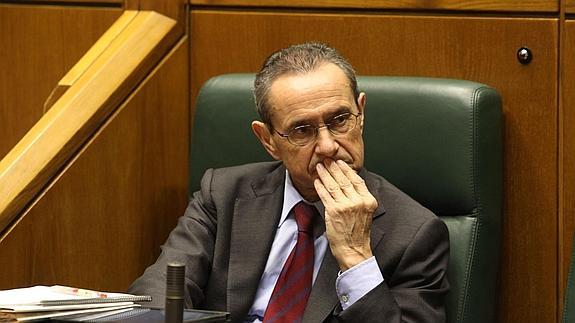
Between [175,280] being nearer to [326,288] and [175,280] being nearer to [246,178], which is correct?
[326,288]

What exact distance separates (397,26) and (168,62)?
55 centimetres

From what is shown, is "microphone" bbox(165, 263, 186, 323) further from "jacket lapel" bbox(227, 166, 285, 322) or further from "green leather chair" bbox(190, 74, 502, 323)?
"green leather chair" bbox(190, 74, 502, 323)

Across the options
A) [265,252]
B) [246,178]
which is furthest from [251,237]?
[246,178]

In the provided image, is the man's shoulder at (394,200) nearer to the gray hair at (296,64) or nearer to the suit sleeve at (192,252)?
the gray hair at (296,64)

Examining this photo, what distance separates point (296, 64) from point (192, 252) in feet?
1.44

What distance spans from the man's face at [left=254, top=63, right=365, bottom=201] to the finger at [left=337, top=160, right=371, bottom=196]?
21mm

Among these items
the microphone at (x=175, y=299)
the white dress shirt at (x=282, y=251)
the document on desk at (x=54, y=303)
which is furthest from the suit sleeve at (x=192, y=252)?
the microphone at (x=175, y=299)

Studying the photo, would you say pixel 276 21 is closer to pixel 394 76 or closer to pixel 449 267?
pixel 394 76

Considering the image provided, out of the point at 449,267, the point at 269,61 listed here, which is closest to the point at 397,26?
the point at 269,61

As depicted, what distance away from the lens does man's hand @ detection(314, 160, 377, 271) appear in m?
2.19

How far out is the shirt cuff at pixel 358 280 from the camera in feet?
7.02

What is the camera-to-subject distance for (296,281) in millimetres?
2303

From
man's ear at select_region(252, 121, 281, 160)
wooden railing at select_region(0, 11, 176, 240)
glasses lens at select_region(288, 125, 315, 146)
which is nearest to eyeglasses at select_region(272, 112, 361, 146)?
glasses lens at select_region(288, 125, 315, 146)

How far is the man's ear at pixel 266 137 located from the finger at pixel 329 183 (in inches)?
5.6
